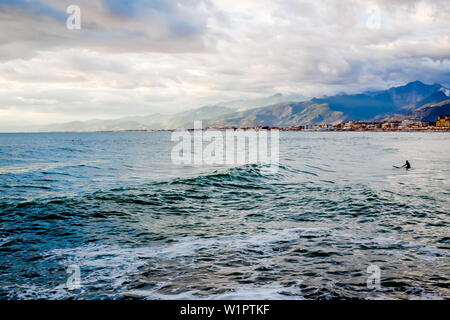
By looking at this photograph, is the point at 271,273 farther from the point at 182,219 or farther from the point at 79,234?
the point at 79,234

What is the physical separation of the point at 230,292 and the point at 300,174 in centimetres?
2253

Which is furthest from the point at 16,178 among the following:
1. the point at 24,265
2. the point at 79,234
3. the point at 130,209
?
the point at 24,265

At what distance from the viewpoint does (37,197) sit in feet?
59.5

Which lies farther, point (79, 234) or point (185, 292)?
point (79, 234)

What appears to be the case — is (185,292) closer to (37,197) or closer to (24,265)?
(24,265)

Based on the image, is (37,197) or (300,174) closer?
(37,197)

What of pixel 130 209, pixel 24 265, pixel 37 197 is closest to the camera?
pixel 24 265

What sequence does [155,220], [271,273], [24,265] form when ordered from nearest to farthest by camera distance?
[271,273], [24,265], [155,220]
